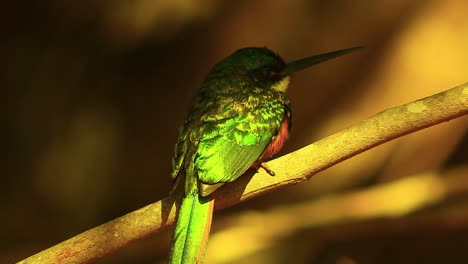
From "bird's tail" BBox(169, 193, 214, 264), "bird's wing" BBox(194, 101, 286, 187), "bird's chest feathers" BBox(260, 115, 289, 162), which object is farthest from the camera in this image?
"bird's chest feathers" BBox(260, 115, 289, 162)

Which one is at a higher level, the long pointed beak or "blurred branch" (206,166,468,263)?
the long pointed beak

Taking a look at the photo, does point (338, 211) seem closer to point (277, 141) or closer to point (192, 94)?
point (192, 94)

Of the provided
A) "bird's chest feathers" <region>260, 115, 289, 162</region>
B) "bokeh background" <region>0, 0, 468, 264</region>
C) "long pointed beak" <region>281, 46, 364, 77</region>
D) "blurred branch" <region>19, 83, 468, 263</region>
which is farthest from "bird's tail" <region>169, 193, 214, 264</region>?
"bokeh background" <region>0, 0, 468, 264</region>

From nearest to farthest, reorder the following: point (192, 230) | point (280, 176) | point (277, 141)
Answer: point (192, 230), point (280, 176), point (277, 141)

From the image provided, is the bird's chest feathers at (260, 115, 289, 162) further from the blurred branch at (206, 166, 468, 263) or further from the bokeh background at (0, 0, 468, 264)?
the blurred branch at (206, 166, 468, 263)

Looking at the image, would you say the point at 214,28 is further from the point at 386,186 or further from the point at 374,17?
the point at 386,186

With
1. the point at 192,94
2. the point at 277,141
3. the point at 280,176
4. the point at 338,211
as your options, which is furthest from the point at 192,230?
the point at 192,94
